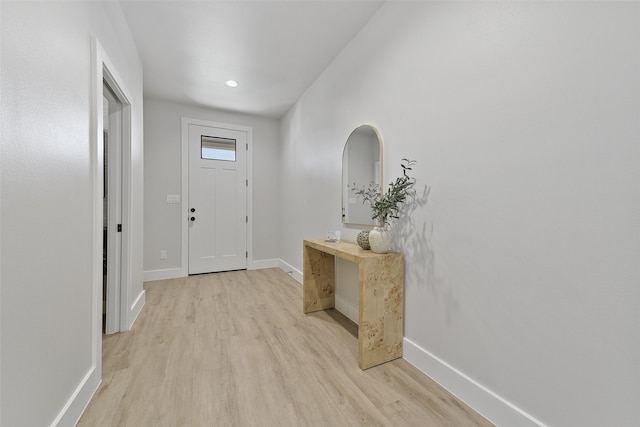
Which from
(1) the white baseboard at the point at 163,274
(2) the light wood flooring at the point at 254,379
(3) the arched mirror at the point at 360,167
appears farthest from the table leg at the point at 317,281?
(1) the white baseboard at the point at 163,274

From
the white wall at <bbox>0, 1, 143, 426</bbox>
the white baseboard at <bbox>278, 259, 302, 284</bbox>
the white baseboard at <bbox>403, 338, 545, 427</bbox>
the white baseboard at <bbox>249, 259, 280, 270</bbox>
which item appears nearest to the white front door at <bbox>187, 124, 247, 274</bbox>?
the white baseboard at <bbox>249, 259, 280, 270</bbox>

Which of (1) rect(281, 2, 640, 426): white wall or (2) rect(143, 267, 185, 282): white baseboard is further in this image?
(2) rect(143, 267, 185, 282): white baseboard

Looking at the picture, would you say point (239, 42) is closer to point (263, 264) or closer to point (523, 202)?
point (523, 202)

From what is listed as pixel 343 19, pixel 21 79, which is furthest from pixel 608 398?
pixel 343 19

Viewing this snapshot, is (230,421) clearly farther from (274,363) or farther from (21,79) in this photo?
(21,79)

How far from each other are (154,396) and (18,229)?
44.2 inches

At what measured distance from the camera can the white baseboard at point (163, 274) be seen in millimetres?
3671

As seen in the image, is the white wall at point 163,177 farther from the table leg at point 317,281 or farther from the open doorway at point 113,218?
the table leg at point 317,281

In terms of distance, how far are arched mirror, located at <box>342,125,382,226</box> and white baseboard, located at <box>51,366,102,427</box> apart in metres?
2.03

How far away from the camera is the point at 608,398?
939 mm

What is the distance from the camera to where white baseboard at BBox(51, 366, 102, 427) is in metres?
1.15

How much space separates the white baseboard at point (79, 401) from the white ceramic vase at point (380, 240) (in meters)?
1.79

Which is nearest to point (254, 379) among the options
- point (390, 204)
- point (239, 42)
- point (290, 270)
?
point (390, 204)

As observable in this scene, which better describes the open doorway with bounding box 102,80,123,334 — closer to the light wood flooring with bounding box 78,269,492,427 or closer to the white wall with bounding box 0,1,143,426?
the light wood flooring with bounding box 78,269,492,427
